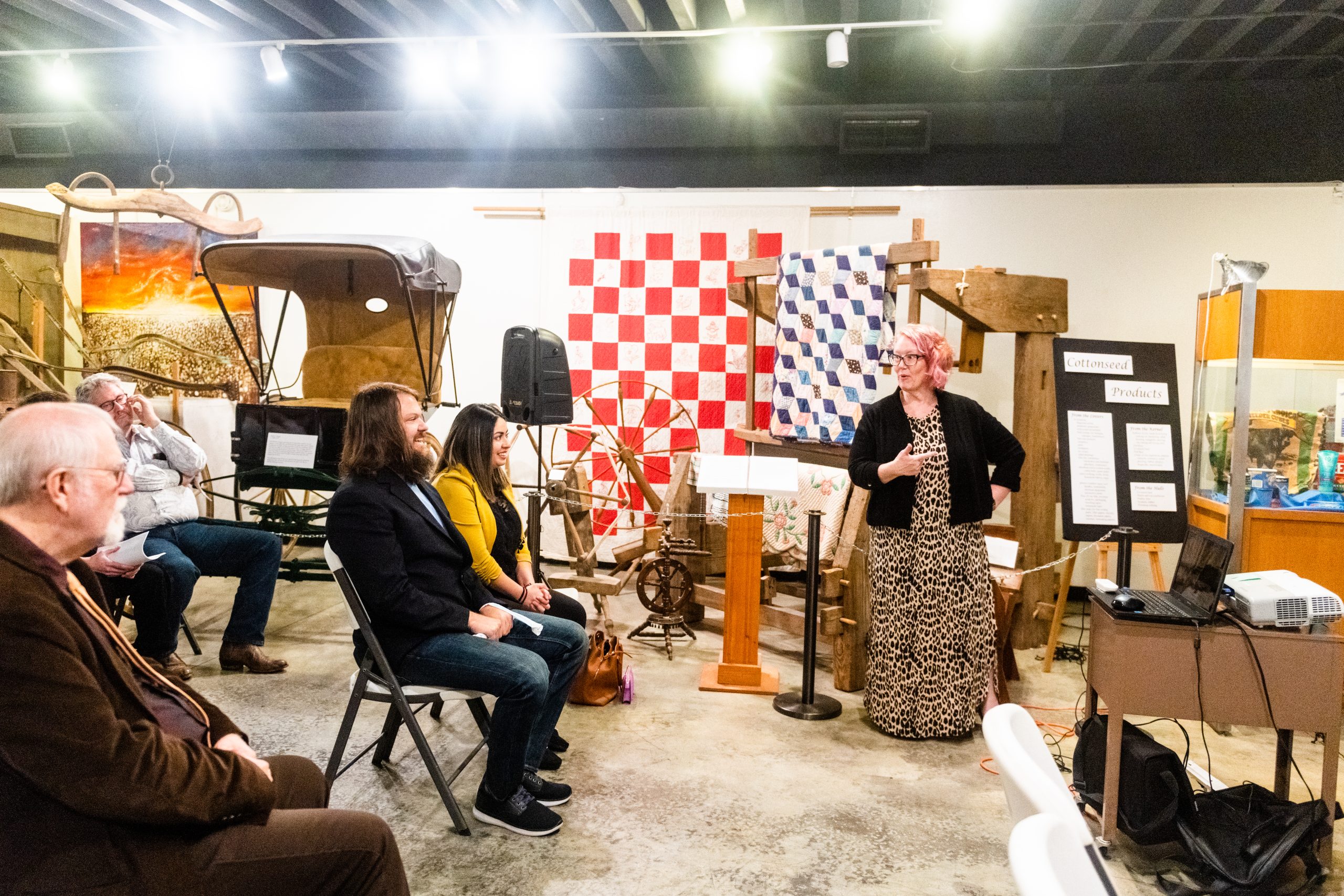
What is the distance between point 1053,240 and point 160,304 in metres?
6.21

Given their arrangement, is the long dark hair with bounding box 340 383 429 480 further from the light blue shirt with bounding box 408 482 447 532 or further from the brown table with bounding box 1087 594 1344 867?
the brown table with bounding box 1087 594 1344 867

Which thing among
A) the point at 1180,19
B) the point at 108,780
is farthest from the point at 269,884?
the point at 1180,19

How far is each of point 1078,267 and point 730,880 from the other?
4.62 metres

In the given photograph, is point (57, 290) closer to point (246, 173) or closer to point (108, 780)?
point (246, 173)

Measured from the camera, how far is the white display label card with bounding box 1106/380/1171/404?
12.8 feet

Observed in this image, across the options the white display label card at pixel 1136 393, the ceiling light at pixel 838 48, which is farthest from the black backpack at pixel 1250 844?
the ceiling light at pixel 838 48

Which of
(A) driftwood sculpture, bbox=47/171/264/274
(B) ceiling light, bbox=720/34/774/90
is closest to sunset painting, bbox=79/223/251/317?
(A) driftwood sculpture, bbox=47/171/264/274

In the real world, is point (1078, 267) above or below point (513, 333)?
above

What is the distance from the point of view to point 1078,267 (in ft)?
18.7

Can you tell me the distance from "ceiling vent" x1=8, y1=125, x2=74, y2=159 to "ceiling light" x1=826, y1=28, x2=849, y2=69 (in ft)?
18.8

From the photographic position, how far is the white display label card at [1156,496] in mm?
3869

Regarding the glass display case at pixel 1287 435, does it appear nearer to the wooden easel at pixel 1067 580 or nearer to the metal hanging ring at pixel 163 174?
the wooden easel at pixel 1067 580

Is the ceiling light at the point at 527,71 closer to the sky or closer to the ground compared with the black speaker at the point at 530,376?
closer to the sky

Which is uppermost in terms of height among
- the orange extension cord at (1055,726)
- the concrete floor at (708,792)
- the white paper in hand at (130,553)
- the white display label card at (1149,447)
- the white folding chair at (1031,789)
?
the white display label card at (1149,447)
